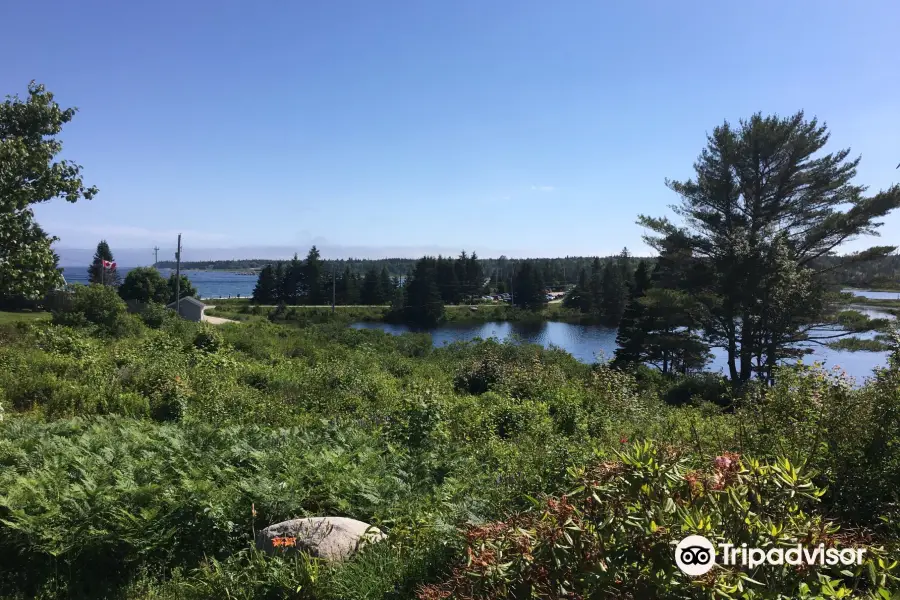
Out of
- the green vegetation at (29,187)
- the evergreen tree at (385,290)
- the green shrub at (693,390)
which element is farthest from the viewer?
the evergreen tree at (385,290)

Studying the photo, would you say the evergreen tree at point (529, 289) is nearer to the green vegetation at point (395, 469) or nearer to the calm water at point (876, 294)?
the calm water at point (876, 294)

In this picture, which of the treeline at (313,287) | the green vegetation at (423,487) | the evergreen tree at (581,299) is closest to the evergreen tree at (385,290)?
the treeline at (313,287)

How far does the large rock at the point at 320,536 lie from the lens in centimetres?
333

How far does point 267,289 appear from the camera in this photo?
6706 centimetres

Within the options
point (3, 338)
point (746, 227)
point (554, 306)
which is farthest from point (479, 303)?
point (3, 338)

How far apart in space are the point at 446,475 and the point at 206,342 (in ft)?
41.2

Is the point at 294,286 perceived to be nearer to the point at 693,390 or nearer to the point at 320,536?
the point at 693,390

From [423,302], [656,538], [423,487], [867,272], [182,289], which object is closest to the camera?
[656,538]

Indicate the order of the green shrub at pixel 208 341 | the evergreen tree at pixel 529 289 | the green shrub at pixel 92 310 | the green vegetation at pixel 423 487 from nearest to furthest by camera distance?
the green vegetation at pixel 423 487
the green shrub at pixel 208 341
the green shrub at pixel 92 310
the evergreen tree at pixel 529 289

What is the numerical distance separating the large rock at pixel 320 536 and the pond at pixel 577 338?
15.7 feet

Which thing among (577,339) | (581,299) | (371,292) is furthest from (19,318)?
(581,299)

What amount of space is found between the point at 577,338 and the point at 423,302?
1971 centimetres

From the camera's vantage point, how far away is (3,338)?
13.2 meters

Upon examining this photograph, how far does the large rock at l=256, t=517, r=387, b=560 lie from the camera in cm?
333
